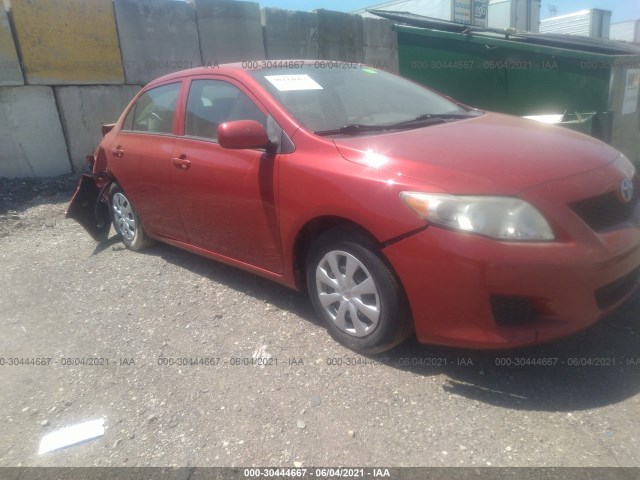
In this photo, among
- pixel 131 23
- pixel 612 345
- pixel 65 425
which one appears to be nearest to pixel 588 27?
pixel 131 23

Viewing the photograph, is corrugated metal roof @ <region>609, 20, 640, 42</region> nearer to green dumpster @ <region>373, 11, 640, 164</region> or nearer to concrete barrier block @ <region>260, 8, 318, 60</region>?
concrete barrier block @ <region>260, 8, 318, 60</region>

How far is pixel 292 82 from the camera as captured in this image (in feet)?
11.0

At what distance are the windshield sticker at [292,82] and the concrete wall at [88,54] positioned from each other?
4959mm

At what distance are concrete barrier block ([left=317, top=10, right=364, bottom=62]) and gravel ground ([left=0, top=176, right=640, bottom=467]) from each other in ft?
24.4

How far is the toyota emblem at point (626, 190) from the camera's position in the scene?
2617 mm

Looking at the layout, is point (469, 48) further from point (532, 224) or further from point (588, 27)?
point (588, 27)

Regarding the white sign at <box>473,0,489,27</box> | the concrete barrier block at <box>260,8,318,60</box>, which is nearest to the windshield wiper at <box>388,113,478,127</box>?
the concrete barrier block at <box>260,8,318,60</box>

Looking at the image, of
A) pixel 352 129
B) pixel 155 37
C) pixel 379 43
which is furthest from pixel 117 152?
pixel 379 43

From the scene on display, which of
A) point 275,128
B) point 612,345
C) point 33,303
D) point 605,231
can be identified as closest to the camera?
point 605,231

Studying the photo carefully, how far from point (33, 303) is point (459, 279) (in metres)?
3.26

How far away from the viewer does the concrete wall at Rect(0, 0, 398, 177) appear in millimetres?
6754

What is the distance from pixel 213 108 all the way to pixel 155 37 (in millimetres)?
5222

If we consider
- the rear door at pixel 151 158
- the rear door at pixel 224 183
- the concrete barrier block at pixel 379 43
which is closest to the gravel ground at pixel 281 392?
the rear door at pixel 224 183

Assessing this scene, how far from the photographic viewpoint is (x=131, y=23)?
7734mm
